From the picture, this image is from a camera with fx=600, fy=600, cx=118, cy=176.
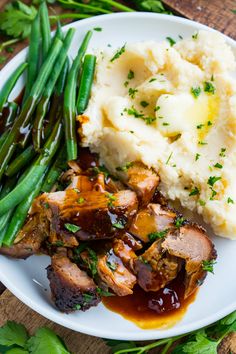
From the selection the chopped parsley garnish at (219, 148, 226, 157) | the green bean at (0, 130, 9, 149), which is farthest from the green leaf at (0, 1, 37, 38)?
the chopped parsley garnish at (219, 148, 226, 157)

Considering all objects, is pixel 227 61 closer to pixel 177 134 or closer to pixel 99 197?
pixel 177 134

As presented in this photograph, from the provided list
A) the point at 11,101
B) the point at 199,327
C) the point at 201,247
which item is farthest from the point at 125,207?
the point at 11,101

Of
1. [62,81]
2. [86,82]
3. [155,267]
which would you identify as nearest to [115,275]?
[155,267]

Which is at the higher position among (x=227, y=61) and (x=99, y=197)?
(x=227, y=61)

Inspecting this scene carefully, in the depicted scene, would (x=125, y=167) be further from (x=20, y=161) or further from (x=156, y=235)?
(x=20, y=161)

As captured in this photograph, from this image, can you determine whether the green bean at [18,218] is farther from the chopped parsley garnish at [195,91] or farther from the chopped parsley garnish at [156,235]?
the chopped parsley garnish at [195,91]

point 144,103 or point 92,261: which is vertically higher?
point 144,103
